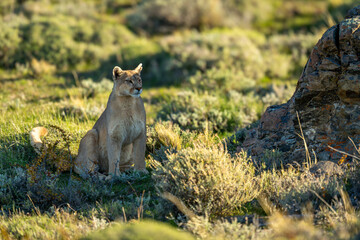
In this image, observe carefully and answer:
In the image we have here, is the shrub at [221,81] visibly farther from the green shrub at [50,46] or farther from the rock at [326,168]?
the rock at [326,168]

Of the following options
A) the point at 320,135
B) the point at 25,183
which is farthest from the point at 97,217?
the point at 320,135

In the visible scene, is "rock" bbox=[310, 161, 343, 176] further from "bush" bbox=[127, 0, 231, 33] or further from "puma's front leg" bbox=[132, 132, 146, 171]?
"bush" bbox=[127, 0, 231, 33]

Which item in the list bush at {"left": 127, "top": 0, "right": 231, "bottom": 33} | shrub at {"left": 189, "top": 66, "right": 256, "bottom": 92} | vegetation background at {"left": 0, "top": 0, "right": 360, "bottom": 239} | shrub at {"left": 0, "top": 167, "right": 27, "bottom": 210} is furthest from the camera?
bush at {"left": 127, "top": 0, "right": 231, "bottom": 33}

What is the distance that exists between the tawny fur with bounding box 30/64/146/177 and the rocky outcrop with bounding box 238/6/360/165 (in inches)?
75.4

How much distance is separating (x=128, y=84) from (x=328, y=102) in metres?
2.96

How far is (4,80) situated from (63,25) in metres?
4.71

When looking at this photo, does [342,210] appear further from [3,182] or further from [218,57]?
[218,57]

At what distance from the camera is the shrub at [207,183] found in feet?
15.7

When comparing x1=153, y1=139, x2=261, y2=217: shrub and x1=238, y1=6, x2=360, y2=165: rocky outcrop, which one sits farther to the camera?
x1=238, y1=6, x2=360, y2=165: rocky outcrop

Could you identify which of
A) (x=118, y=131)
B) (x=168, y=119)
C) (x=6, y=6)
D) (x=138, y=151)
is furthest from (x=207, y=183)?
(x=6, y=6)

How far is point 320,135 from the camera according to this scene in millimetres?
5699

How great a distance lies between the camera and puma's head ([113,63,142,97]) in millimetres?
6082

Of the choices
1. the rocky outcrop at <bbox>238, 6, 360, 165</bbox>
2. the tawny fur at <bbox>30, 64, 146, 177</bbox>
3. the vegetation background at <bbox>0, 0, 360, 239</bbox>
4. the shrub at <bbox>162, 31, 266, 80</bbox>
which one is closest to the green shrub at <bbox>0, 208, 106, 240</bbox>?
the vegetation background at <bbox>0, 0, 360, 239</bbox>

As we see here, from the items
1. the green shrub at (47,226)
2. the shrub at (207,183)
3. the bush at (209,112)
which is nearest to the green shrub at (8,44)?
the bush at (209,112)
